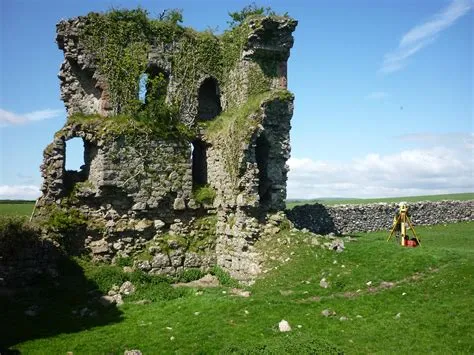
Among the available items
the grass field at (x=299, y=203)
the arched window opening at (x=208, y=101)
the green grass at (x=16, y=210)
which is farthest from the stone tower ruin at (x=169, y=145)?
the green grass at (x=16, y=210)

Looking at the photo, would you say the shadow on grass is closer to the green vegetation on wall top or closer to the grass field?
the grass field

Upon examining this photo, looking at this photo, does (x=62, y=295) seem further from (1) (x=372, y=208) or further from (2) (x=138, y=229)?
(1) (x=372, y=208)

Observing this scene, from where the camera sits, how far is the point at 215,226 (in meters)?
21.2

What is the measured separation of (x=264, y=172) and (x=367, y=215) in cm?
1231

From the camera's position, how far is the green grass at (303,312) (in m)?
11.3

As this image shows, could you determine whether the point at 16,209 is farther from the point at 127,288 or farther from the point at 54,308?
the point at 54,308

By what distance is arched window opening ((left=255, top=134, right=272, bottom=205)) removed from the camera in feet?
68.8

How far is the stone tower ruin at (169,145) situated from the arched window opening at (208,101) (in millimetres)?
864

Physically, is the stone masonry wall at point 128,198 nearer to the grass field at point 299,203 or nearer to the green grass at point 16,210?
the grass field at point 299,203

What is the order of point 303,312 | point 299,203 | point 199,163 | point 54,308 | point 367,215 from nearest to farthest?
point 303,312, point 54,308, point 199,163, point 367,215, point 299,203

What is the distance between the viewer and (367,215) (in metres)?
30.8

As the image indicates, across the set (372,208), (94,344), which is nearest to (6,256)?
(94,344)

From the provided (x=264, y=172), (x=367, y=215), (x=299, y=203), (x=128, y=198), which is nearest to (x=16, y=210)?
(x=128, y=198)

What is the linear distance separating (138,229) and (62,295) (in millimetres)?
4294
